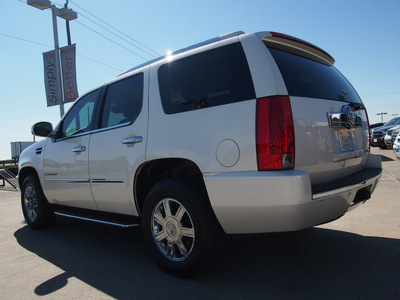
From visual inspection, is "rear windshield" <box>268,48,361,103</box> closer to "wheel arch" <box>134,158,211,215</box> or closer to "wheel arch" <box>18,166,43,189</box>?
"wheel arch" <box>134,158,211,215</box>

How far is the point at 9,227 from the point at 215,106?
4.46 metres

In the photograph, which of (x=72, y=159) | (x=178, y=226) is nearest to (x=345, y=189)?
(x=178, y=226)

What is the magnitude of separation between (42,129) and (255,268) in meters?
3.57

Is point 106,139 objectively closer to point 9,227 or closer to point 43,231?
point 43,231

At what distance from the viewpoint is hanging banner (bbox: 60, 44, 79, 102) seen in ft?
43.9

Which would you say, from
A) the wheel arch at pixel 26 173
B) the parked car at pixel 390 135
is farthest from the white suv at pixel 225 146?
the parked car at pixel 390 135

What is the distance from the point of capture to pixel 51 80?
44.1ft

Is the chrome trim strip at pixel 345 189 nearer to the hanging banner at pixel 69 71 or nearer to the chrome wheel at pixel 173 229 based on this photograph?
the chrome wheel at pixel 173 229

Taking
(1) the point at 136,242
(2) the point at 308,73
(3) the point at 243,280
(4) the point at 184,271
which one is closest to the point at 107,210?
(1) the point at 136,242

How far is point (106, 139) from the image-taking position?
3.32 metres

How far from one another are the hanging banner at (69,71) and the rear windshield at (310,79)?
40.5 feet

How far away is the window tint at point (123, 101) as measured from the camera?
3176 mm

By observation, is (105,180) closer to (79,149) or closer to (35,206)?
(79,149)

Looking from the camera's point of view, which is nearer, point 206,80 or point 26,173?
point 206,80
